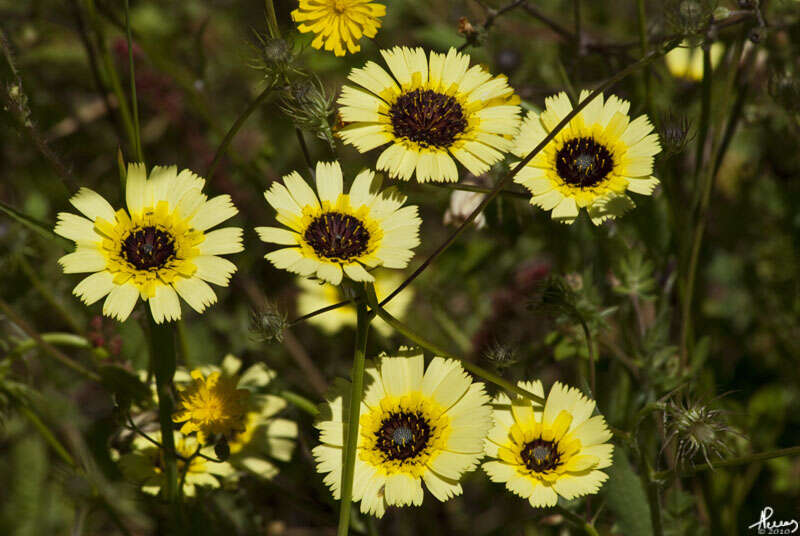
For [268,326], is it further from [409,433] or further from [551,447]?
[551,447]

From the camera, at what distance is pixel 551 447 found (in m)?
1.60

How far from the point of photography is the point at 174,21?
3.94 meters

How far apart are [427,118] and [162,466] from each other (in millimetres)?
1130

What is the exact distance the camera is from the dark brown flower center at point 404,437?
1.57 meters

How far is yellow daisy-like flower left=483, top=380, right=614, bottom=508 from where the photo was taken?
1.55 metres

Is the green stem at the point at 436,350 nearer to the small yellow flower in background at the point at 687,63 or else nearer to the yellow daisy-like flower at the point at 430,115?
the yellow daisy-like flower at the point at 430,115

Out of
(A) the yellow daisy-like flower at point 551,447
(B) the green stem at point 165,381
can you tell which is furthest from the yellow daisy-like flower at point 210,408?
(A) the yellow daisy-like flower at point 551,447

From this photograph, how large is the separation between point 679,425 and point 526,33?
6.95 feet

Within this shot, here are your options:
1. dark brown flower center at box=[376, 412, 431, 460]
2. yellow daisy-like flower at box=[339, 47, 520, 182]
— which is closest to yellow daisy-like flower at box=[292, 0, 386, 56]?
yellow daisy-like flower at box=[339, 47, 520, 182]

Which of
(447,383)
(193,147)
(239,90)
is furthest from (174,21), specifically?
(447,383)

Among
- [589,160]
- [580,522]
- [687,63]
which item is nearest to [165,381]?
[580,522]

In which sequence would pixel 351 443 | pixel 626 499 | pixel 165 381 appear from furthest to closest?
pixel 626 499, pixel 165 381, pixel 351 443

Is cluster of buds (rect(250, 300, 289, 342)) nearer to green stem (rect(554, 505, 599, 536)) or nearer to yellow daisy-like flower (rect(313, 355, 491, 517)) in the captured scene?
yellow daisy-like flower (rect(313, 355, 491, 517))

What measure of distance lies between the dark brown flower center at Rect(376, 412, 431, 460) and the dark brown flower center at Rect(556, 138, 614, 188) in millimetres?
657
